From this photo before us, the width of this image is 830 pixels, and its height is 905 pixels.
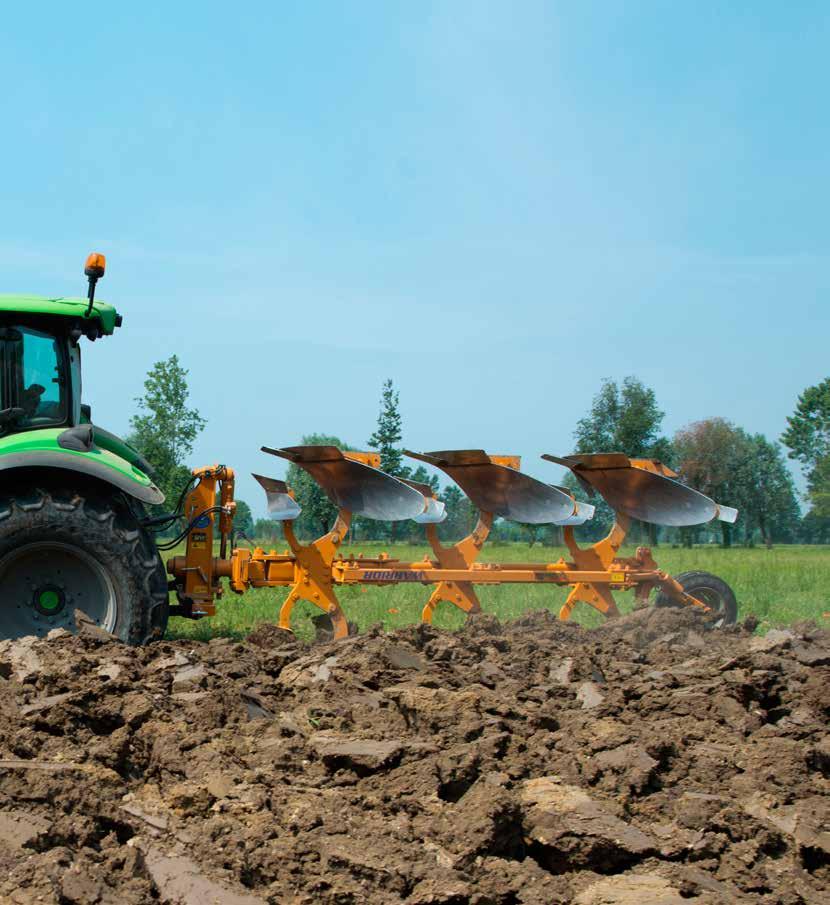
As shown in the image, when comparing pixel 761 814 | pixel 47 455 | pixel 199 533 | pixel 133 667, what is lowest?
pixel 761 814

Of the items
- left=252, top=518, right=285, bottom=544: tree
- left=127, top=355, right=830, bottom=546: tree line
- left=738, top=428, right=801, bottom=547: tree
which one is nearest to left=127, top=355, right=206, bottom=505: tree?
left=127, top=355, right=830, bottom=546: tree line

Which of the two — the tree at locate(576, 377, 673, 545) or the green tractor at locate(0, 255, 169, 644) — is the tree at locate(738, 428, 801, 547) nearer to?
the tree at locate(576, 377, 673, 545)

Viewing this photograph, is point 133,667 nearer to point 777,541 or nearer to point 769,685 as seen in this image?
point 769,685

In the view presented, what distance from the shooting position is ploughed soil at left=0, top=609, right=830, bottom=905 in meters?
3.00

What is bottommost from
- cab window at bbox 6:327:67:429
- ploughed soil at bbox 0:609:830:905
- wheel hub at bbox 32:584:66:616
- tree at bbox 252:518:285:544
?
ploughed soil at bbox 0:609:830:905

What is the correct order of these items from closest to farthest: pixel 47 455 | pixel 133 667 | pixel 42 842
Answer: pixel 42 842 → pixel 133 667 → pixel 47 455

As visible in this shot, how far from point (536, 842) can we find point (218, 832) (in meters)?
1.01

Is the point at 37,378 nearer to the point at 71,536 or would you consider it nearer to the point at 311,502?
the point at 71,536

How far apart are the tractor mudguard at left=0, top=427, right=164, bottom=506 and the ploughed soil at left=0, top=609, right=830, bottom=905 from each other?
1091mm

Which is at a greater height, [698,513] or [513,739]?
[698,513]

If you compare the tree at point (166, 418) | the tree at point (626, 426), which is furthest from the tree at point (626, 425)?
the tree at point (166, 418)

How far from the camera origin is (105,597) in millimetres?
6102

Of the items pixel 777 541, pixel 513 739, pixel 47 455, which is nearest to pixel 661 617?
pixel 513 739

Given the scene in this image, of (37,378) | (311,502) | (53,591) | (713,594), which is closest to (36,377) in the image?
(37,378)
